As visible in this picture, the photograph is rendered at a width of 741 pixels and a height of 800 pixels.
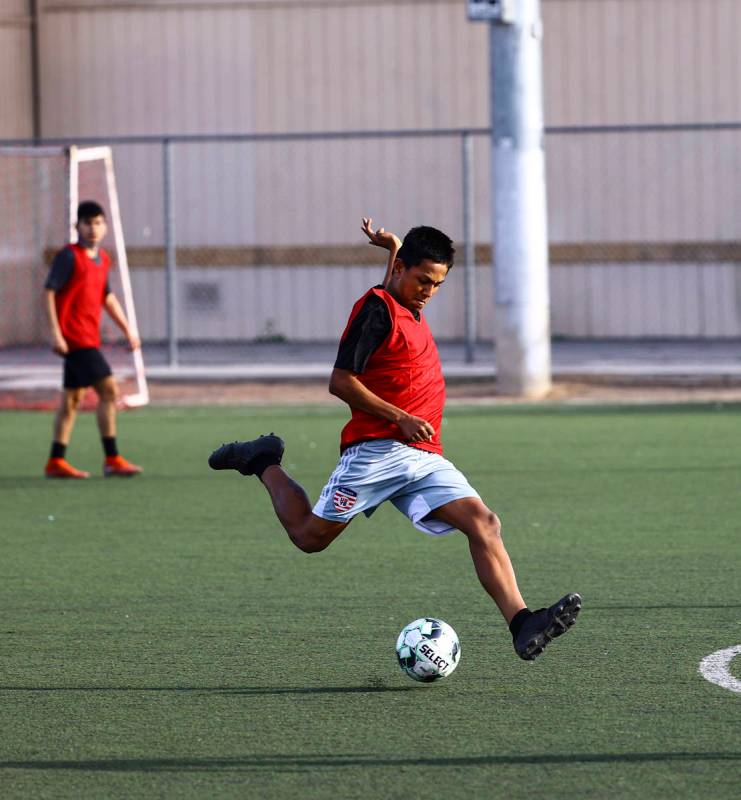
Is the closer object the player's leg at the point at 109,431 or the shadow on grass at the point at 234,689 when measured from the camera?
the shadow on grass at the point at 234,689

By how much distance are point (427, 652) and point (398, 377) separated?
1.06 metres

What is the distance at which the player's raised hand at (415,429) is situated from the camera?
6094 mm

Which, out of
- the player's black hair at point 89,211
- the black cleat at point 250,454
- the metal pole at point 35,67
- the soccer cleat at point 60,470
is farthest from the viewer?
the metal pole at point 35,67

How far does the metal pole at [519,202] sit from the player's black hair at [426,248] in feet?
35.5

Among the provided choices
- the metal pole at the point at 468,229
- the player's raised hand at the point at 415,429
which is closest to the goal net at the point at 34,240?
the metal pole at the point at 468,229

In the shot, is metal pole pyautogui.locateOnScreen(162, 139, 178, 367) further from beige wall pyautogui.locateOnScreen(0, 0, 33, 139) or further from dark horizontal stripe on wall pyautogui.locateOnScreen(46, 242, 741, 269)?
beige wall pyautogui.locateOnScreen(0, 0, 33, 139)

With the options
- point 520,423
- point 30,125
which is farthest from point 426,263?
point 30,125

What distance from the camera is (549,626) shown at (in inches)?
228

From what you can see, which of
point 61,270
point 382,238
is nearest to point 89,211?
point 61,270

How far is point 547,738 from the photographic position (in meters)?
5.39

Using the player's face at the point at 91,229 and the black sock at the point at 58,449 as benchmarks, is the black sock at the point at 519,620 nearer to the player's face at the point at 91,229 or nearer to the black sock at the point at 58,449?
the player's face at the point at 91,229

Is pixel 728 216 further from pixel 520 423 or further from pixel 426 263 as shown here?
pixel 426 263

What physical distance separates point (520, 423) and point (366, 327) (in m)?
9.20

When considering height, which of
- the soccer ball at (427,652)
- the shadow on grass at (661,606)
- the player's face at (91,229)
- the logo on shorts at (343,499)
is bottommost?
the shadow on grass at (661,606)
